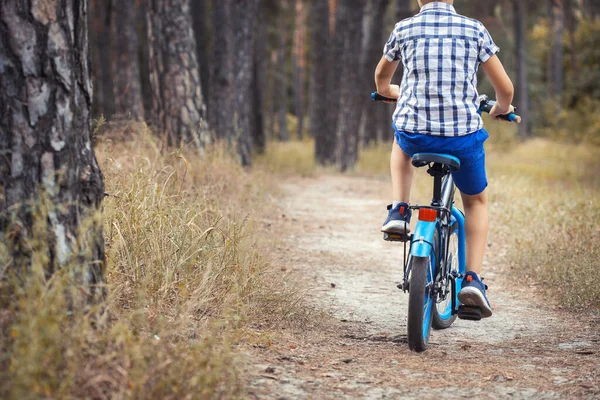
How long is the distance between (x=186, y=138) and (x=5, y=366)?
6990mm

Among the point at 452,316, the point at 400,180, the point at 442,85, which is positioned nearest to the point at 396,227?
the point at 400,180

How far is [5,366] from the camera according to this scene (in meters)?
2.63

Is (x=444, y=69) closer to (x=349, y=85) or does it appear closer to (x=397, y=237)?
(x=397, y=237)

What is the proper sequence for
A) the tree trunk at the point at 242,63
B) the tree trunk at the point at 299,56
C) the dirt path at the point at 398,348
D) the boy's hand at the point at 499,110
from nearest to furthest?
the dirt path at the point at 398,348 → the boy's hand at the point at 499,110 → the tree trunk at the point at 242,63 → the tree trunk at the point at 299,56

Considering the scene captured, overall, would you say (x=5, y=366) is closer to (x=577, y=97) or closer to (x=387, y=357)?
(x=387, y=357)

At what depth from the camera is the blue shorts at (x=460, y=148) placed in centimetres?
412

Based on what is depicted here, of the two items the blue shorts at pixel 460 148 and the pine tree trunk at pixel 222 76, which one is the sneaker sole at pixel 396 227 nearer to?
the blue shorts at pixel 460 148

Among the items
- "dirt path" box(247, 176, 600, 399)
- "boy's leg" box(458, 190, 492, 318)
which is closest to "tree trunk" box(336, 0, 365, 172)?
"dirt path" box(247, 176, 600, 399)

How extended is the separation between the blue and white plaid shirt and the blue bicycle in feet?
0.62

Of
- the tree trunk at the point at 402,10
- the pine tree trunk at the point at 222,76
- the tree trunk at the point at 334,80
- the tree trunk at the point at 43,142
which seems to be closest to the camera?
the tree trunk at the point at 43,142

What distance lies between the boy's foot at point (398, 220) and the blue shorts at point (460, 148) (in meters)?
0.31

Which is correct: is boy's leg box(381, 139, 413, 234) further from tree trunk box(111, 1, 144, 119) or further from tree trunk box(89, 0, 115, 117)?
tree trunk box(89, 0, 115, 117)

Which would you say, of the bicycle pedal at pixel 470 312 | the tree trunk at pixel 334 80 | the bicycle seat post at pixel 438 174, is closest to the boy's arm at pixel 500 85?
the bicycle seat post at pixel 438 174

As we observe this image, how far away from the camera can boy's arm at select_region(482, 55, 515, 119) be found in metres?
4.17
